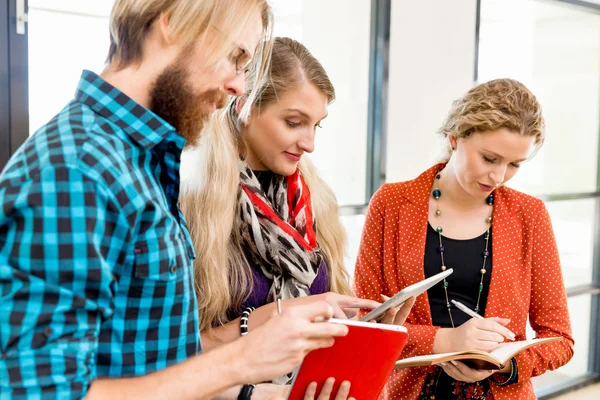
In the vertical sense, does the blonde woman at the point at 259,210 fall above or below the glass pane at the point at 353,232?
above

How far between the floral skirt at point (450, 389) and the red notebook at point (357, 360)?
0.63m

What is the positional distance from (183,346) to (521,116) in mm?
1198

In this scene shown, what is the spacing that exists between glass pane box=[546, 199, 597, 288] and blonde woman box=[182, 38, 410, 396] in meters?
3.04

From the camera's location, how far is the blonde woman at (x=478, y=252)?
5.67ft

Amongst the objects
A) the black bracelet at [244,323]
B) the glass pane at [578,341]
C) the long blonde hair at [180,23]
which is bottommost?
the glass pane at [578,341]

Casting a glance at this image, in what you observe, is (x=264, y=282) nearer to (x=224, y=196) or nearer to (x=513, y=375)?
(x=224, y=196)

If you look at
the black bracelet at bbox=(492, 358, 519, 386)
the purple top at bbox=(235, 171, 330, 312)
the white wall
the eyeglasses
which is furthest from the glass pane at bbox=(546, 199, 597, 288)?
the eyeglasses

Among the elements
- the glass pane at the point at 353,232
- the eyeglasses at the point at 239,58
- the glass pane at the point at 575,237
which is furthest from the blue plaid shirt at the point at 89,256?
the glass pane at the point at 575,237

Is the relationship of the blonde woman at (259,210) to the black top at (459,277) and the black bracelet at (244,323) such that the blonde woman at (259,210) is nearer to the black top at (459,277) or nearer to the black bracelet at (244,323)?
the black bracelet at (244,323)

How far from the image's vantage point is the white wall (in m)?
3.02

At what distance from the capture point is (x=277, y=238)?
1.50 meters

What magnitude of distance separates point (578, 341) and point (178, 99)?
164 inches

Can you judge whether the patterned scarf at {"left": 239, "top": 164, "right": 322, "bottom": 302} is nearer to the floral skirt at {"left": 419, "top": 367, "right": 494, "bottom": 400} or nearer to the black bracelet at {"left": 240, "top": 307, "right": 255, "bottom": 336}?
the black bracelet at {"left": 240, "top": 307, "right": 255, "bottom": 336}

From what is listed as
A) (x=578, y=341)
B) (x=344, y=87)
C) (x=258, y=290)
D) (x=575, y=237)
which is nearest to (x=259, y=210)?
(x=258, y=290)
